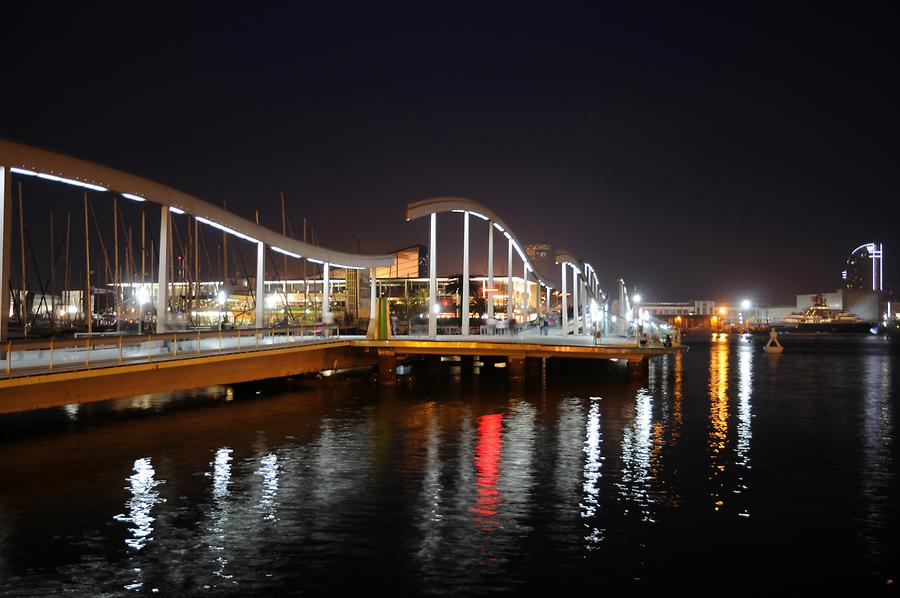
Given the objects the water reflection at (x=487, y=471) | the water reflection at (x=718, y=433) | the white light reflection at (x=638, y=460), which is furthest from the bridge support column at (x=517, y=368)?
the water reflection at (x=487, y=471)

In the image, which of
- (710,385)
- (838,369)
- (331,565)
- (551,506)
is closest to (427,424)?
(551,506)

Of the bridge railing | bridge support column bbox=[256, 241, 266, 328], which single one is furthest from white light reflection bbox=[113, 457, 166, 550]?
bridge support column bbox=[256, 241, 266, 328]

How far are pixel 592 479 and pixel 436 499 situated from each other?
12.6 feet

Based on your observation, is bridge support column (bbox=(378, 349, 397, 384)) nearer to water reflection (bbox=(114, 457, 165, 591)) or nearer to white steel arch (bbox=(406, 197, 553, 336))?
white steel arch (bbox=(406, 197, 553, 336))

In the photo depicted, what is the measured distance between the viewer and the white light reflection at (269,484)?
44.7ft

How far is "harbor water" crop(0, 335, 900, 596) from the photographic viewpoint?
1061 cm

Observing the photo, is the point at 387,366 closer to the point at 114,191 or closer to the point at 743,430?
the point at 114,191

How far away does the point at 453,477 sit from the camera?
1662cm

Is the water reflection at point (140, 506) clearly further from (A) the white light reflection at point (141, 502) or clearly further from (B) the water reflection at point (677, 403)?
(B) the water reflection at point (677, 403)

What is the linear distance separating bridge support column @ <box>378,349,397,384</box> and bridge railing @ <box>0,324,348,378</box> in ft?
24.3

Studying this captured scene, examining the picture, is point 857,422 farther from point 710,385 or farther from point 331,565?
point 331,565

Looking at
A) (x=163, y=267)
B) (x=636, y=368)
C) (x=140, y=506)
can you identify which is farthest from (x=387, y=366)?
(x=140, y=506)

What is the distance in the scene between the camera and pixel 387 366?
121 feet

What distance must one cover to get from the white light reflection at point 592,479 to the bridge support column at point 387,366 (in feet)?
41.6
